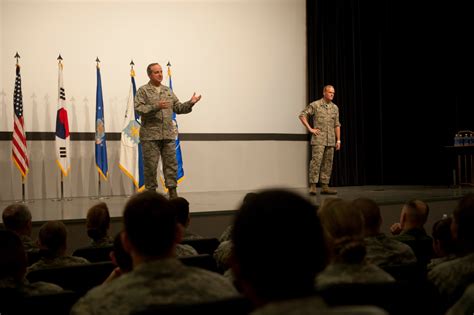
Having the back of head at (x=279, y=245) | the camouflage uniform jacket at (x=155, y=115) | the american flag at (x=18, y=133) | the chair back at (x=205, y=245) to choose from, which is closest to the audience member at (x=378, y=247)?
the chair back at (x=205, y=245)

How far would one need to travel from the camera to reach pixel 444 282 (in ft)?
7.02

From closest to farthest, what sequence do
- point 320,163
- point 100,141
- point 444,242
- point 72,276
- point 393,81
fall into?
point 72,276
point 444,242
point 100,141
point 320,163
point 393,81

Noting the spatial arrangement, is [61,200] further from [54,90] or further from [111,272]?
[111,272]

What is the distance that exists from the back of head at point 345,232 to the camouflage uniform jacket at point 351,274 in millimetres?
24

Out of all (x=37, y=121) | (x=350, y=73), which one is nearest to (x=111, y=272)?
(x=37, y=121)

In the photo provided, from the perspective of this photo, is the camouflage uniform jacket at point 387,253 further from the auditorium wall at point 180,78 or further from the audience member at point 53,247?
the auditorium wall at point 180,78

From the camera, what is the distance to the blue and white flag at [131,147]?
8.37 meters

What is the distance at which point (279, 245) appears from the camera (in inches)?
42.1

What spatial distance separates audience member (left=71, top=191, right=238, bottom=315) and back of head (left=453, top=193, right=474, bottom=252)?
3.11 feet

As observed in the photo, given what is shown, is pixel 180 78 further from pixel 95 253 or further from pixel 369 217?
pixel 369 217

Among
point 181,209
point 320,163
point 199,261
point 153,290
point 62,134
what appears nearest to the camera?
point 153,290

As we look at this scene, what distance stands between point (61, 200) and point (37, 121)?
1.30 m

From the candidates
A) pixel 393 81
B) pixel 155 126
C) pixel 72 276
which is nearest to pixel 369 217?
pixel 72 276

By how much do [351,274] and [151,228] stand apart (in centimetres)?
73
